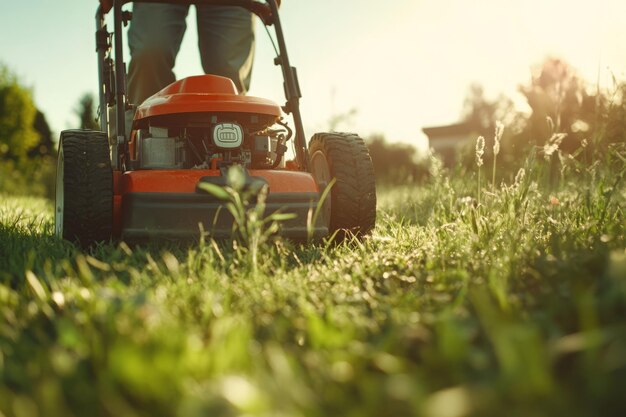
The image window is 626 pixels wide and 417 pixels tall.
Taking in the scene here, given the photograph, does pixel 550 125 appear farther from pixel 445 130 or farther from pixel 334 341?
pixel 445 130

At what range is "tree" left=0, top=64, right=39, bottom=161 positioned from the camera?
28781 mm

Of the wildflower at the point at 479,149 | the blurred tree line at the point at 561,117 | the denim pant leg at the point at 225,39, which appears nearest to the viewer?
the wildflower at the point at 479,149

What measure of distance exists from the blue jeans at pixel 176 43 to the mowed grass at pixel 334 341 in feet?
5.40

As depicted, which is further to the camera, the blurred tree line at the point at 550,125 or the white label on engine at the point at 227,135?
the blurred tree line at the point at 550,125

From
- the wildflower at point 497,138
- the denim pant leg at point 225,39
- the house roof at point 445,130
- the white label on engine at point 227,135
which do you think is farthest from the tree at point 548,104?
the house roof at point 445,130

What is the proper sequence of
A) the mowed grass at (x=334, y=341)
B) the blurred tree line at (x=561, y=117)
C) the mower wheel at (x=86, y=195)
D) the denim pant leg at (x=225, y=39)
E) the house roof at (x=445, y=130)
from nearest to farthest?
the mowed grass at (x=334, y=341) < the mower wheel at (x=86, y=195) < the blurred tree line at (x=561, y=117) < the denim pant leg at (x=225, y=39) < the house roof at (x=445, y=130)

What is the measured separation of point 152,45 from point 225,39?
1.38 ft

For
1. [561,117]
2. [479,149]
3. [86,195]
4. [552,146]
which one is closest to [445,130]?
[561,117]

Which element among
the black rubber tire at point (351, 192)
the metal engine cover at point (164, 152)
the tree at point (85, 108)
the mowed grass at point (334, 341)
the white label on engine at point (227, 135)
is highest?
the tree at point (85, 108)

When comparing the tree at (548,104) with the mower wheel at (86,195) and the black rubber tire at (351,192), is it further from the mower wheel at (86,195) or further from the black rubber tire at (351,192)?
the mower wheel at (86,195)

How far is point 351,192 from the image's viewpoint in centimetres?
277

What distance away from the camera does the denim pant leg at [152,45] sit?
11.2 ft

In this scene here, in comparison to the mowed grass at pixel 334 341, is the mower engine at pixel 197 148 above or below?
above

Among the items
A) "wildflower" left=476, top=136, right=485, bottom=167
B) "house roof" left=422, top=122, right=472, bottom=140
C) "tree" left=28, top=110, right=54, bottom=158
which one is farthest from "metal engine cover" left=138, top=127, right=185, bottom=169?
"tree" left=28, top=110, right=54, bottom=158
